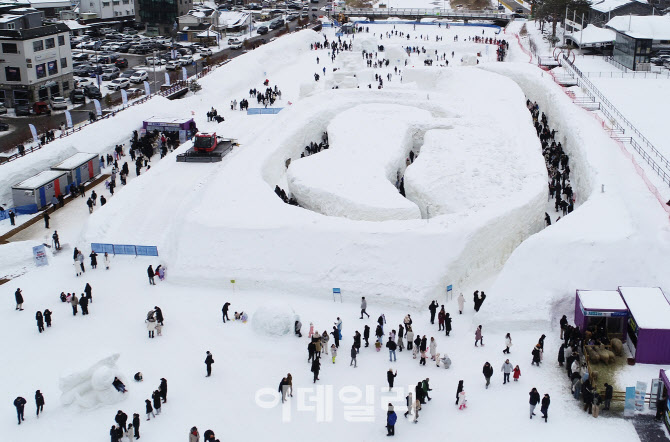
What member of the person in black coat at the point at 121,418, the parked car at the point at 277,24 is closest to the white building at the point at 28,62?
the person in black coat at the point at 121,418

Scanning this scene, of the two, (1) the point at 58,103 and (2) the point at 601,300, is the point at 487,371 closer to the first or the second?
(2) the point at 601,300

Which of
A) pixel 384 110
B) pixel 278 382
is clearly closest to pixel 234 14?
pixel 384 110

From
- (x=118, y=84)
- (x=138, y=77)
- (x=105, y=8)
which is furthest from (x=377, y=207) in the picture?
(x=105, y=8)

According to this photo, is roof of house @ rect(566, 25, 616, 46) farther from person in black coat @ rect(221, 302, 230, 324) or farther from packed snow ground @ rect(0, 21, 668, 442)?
person in black coat @ rect(221, 302, 230, 324)

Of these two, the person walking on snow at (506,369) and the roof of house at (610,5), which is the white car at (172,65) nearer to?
the roof of house at (610,5)

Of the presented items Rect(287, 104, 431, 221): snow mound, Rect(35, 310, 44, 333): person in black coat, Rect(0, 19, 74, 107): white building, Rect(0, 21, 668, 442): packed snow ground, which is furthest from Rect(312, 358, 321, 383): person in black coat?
Rect(0, 19, 74, 107): white building

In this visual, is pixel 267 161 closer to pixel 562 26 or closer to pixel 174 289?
pixel 174 289
